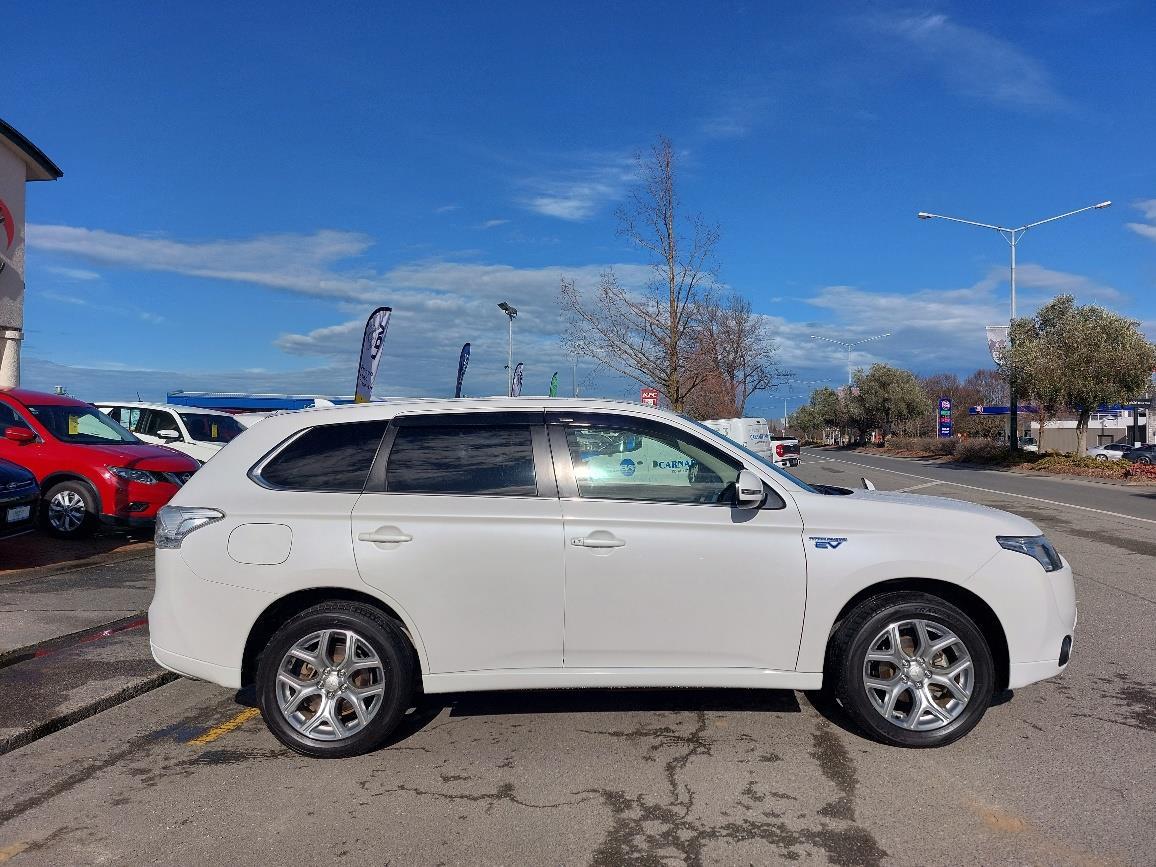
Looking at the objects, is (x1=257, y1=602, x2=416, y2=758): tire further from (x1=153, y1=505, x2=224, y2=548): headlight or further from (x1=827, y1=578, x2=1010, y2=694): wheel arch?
(x1=827, y1=578, x2=1010, y2=694): wheel arch

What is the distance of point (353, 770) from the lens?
432cm

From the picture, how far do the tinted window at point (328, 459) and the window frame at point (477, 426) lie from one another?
0.06 m

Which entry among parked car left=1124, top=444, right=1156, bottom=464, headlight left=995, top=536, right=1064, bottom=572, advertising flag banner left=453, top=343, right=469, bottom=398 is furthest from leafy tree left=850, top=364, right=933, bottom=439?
headlight left=995, top=536, right=1064, bottom=572

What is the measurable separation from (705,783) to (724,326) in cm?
3702

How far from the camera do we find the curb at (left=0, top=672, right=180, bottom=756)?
15.2ft

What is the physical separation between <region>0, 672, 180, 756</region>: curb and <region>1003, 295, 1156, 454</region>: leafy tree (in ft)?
108

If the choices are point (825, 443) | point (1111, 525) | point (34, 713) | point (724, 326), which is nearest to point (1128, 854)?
point (34, 713)

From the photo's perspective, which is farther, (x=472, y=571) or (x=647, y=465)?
(x=647, y=465)

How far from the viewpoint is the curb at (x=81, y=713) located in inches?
183

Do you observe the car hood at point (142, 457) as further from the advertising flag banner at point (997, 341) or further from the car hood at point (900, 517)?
the advertising flag banner at point (997, 341)

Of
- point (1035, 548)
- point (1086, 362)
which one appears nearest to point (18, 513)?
point (1035, 548)

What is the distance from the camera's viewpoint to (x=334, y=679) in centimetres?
438

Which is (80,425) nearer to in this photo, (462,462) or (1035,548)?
(462,462)

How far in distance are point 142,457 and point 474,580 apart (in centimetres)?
850
